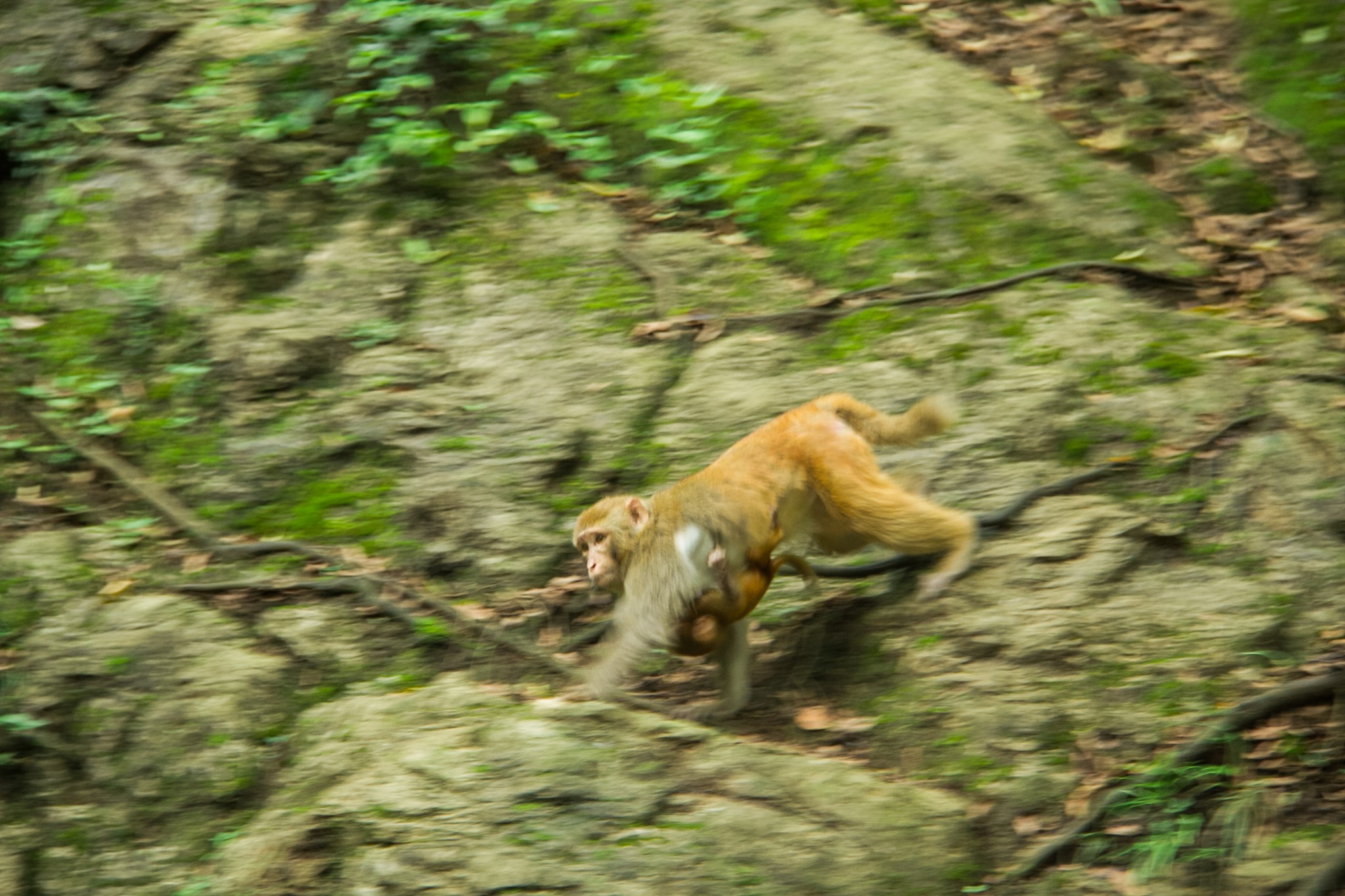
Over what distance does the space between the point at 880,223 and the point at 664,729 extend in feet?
14.8

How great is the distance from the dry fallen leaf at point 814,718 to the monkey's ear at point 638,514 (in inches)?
50.2

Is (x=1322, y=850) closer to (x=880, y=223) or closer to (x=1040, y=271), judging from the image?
(x=1040, y=271)

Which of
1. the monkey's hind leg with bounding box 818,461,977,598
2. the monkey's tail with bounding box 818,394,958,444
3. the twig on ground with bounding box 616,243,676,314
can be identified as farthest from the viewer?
the twig on ground with bounding box 616,243,676,314

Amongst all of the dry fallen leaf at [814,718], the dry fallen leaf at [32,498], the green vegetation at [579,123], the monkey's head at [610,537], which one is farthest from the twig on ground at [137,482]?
the dry fallen leaf at [814,718]

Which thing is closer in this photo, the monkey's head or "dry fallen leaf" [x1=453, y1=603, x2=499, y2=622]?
the monkey's head

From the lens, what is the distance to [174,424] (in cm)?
861

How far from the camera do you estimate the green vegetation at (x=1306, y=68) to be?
9219 millimetres

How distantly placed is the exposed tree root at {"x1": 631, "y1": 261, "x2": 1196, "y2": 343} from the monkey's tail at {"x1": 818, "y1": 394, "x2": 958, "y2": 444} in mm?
1889

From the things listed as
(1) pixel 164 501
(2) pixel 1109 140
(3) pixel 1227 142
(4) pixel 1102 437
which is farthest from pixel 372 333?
(3) pixel 1227 142

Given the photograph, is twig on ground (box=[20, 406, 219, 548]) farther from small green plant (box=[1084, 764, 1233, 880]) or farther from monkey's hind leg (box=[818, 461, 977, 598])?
small green plant (box=[1084, 764, 1233, 880])

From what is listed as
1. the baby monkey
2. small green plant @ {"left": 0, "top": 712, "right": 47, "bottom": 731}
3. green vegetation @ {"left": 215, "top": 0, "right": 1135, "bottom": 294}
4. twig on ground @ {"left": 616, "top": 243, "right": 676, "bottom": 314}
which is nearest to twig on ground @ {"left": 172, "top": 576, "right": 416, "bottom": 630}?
small green plant @ {"left": 0, "top": 712, "right": 47, "bottom": 731}

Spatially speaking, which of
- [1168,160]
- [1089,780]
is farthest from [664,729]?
[1168,160]

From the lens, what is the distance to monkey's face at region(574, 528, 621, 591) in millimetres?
6051

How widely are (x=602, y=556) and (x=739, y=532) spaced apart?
0.67 m
